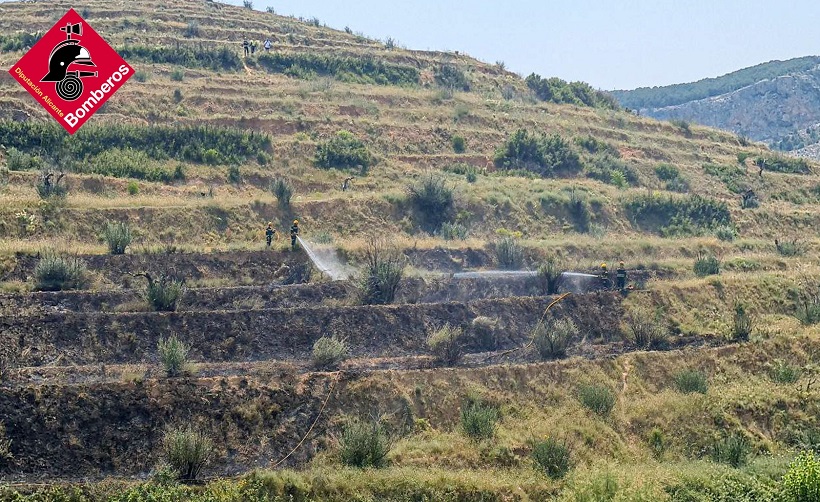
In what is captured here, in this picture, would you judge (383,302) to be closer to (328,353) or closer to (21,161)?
(328,353)

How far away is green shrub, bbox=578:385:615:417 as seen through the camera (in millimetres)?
23688

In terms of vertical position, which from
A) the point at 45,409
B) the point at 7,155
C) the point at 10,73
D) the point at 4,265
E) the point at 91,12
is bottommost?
the point at 45,409

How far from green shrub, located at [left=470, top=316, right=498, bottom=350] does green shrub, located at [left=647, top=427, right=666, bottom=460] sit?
201 inches

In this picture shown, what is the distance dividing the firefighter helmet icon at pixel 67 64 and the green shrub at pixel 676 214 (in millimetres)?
22683

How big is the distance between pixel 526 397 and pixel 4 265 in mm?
14290

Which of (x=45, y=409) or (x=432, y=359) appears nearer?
(x=45, y=409)

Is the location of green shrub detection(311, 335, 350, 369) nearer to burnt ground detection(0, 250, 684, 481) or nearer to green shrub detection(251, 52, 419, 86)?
burnt ground detection(0, 250, 684, 481)

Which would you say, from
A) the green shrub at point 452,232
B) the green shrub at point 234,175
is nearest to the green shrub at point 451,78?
the green shrub at point 234,175

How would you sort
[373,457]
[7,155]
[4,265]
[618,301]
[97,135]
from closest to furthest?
[373,457] < [4,265] < [618,301] < [7,155] < [97,135]

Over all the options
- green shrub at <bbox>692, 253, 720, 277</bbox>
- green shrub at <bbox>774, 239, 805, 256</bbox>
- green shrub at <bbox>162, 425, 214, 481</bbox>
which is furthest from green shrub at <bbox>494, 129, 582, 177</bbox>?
green shrub at <bbox>162, 425, 214, 481</bbox>

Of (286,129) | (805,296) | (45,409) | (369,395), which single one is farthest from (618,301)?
(286,129)

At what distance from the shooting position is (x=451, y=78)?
62.0 meters

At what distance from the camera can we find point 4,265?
27.7m

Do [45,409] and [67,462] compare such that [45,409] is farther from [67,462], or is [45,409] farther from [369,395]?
[369,395]
